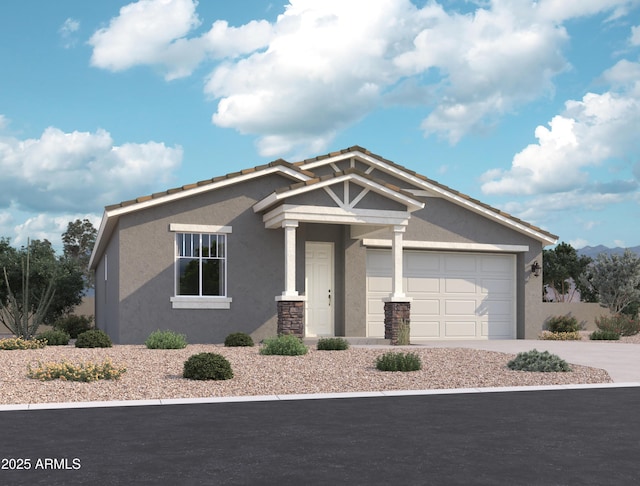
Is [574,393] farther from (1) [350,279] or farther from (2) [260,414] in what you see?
(1) [350,279]

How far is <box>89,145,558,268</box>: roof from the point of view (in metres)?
19.8

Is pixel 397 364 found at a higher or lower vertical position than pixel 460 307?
lower

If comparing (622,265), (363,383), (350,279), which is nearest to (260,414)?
(363,383)

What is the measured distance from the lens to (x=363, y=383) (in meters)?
12.4

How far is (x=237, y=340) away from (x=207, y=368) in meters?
6.45

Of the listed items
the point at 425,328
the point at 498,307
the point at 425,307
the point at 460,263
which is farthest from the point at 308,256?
the point at 498,307

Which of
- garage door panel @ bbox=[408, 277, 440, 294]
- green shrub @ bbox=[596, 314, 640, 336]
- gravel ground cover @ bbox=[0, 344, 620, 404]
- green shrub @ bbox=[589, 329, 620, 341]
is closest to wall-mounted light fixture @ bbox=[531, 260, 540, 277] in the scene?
green shrub @ bbox=[589, 329, 620, 341]

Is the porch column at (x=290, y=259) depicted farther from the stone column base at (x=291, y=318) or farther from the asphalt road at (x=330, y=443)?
the asphalt road at (x=330, y=443)

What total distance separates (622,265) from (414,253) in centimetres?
1645

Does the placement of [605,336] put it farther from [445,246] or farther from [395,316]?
[395,316]

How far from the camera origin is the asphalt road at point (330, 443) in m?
6.16

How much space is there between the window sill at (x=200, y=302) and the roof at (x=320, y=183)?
267 cm

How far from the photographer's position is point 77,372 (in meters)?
12.2

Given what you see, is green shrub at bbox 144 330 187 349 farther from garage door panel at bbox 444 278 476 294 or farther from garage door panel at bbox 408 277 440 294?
garage door panel at bbox 444 278 476 294
